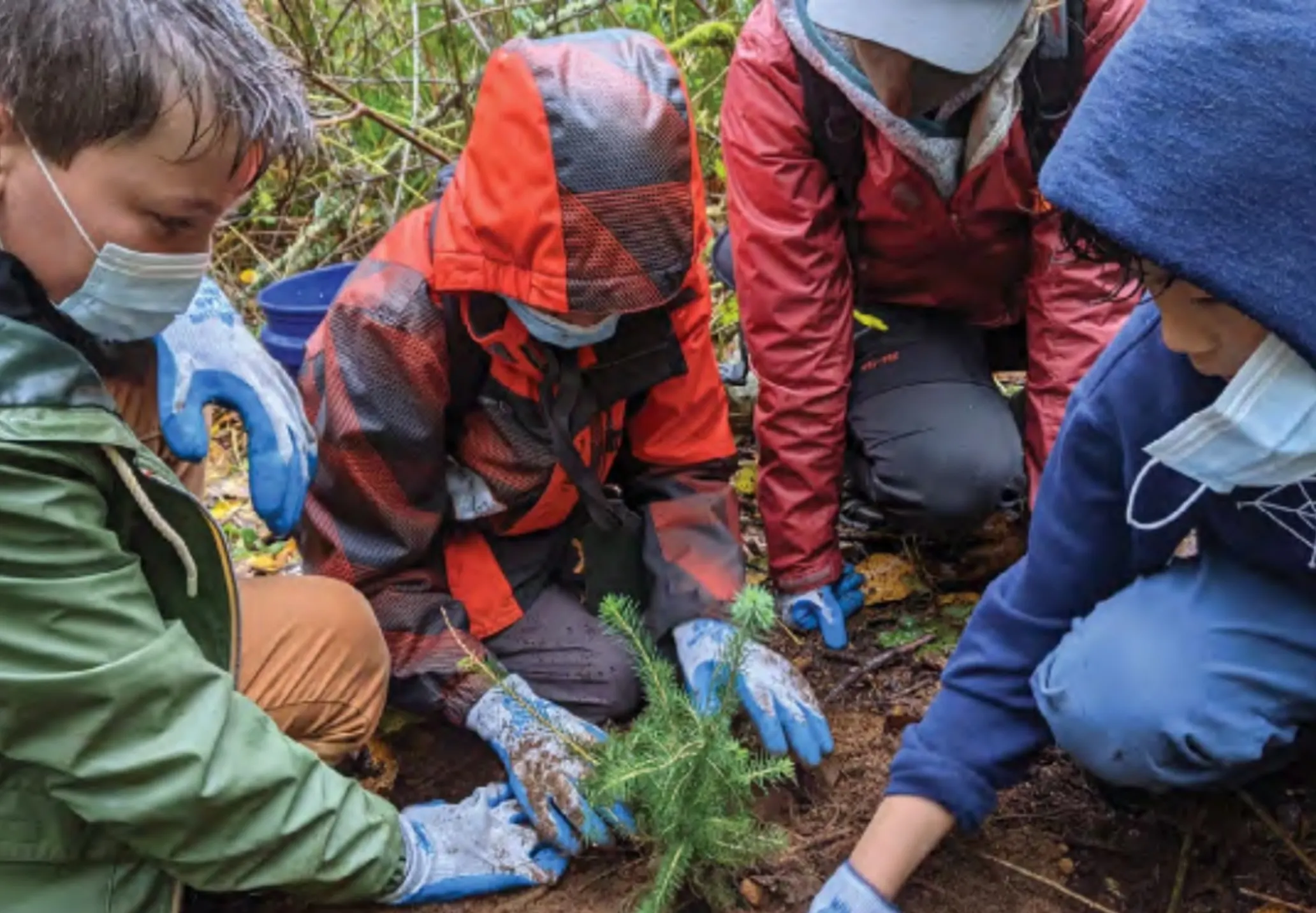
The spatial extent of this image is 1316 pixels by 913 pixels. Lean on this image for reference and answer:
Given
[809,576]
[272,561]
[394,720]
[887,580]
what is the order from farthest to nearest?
[272,561] → [887,580] → [809,576] → [394,720]

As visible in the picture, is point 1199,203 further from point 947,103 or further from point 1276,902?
point 947,103

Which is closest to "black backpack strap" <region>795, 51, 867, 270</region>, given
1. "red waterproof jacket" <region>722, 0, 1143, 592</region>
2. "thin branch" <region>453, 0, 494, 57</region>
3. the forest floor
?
"red waterproof jacket" <region>722, 0, 1143, 592</region>

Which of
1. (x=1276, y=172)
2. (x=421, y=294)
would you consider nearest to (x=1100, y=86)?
(x=1276, y=172)

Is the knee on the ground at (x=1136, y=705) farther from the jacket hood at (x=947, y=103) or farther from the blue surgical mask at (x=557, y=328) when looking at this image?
the jacket hood at (x=947, y=103)

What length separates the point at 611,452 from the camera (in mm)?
2574

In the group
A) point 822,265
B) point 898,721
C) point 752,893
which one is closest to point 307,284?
point 822,265

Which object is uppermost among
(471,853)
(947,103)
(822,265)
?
(947,103)

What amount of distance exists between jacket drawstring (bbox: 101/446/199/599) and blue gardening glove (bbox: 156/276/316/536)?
0.70ft

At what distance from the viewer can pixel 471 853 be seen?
2.10 m

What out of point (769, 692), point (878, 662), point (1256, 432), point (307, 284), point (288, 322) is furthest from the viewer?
point (307, 284)

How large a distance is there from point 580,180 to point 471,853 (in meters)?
1.10

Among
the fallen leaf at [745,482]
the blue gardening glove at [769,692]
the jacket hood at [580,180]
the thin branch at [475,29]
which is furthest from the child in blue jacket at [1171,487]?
the thin branch at [475,29]

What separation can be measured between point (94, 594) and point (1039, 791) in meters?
1.56

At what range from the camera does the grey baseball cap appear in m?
2.25
